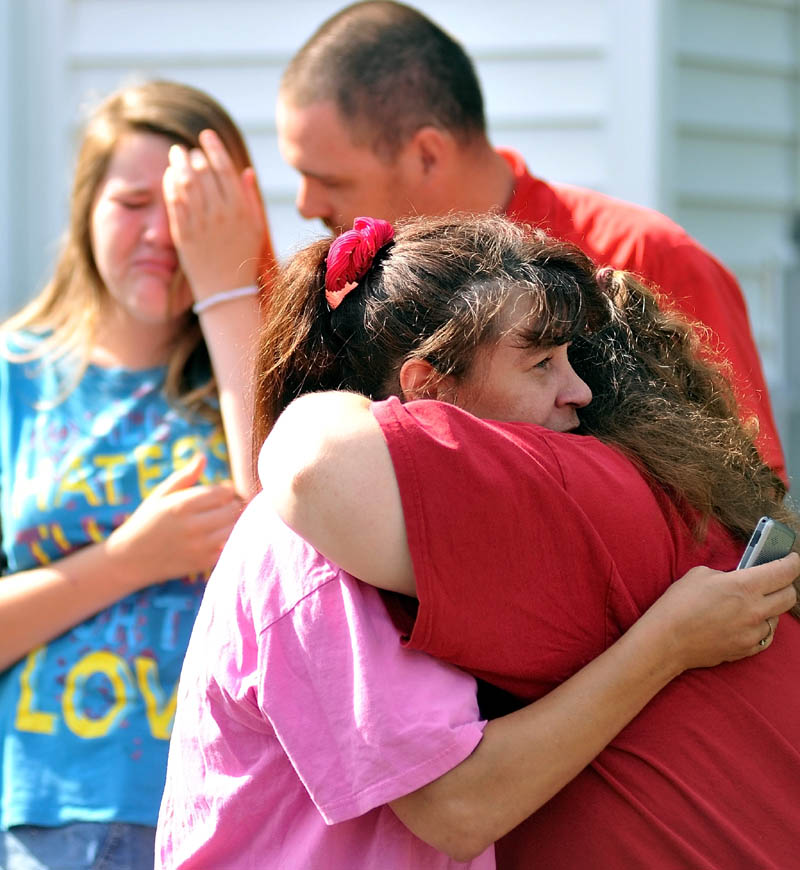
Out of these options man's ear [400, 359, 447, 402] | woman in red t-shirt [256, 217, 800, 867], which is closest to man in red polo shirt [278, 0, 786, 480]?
woman in red t-shirt [256, 217, 800, 867]

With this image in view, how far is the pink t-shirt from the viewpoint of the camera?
132 cm

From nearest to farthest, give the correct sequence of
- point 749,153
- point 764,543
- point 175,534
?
point 764,543 → point 175,534 → point 749,153

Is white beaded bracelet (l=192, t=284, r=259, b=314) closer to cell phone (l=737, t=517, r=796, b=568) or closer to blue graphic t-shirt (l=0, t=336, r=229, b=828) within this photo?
blue graphic t-shirt (l=0, t=336, r=229, b=828)

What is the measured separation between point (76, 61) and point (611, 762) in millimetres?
3545

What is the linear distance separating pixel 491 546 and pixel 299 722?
29 cm

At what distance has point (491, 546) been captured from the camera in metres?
1.33

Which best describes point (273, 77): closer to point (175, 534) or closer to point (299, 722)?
point (175, 534)

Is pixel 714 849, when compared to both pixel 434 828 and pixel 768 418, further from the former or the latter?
pixel 768 418

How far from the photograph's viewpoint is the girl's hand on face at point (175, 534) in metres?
2.23

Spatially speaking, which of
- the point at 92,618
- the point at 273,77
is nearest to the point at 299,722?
the point at 92,618

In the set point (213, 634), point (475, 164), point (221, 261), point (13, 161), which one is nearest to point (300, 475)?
point (213, 634)

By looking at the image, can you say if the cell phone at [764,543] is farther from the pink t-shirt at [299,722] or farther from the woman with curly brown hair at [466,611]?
the pink t-shirt at [299,722]

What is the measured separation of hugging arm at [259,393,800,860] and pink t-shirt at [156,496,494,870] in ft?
0.14

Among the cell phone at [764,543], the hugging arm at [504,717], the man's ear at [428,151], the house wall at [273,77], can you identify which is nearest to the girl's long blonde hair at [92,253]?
the man's ear at [428,151]
